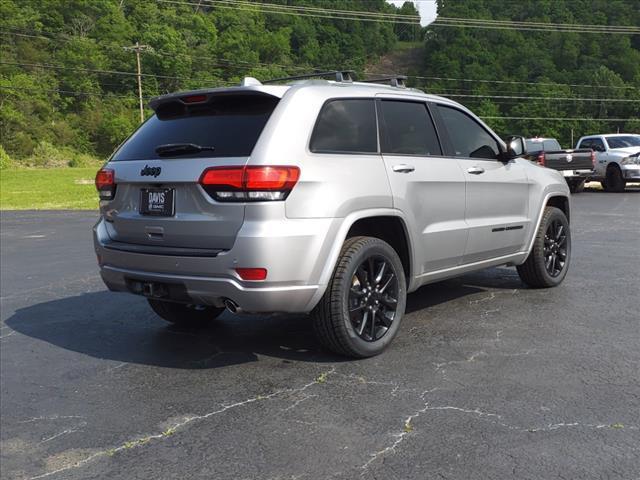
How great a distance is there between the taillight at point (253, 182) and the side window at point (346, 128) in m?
0.36

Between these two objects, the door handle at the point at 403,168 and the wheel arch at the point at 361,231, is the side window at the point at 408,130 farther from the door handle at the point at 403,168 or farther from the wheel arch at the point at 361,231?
the wheel arch at the point at 361,231

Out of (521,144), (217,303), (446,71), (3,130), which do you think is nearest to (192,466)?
(217,303)

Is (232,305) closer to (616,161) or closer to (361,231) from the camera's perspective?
(361,231)

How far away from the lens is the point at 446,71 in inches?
4195

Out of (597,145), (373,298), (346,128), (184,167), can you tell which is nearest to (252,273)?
(184,167)

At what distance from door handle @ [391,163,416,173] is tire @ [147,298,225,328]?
2060 millimetres

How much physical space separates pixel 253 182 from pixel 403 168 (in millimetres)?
1308

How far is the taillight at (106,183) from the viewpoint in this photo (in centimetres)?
466

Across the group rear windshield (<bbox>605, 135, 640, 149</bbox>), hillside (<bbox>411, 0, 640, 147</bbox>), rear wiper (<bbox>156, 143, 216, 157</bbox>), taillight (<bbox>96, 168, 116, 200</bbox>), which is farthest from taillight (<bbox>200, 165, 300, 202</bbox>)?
hillside (<bbox>411, 0, 640, 147</bbox>)

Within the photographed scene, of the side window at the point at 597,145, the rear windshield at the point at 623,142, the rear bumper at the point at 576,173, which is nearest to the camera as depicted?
the rear bumper at the point at 576,173

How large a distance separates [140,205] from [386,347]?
6.46 ft

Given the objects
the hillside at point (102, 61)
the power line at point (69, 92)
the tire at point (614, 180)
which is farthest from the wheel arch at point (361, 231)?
the power line at point (69, 92)

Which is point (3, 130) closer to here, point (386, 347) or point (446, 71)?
point (446, 71)

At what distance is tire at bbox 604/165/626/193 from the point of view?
2053 centimetres
